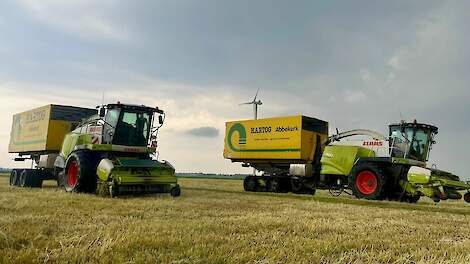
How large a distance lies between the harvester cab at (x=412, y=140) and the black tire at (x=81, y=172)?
42.7 feet

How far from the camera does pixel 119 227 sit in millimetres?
7145

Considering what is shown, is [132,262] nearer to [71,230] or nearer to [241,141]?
[71,230]

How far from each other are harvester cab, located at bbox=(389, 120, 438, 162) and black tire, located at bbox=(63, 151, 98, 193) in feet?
42.7

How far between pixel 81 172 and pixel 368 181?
1210cm

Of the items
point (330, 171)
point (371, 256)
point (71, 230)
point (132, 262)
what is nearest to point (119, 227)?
point (71, 230)

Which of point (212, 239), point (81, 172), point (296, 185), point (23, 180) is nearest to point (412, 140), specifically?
point (296, 185)

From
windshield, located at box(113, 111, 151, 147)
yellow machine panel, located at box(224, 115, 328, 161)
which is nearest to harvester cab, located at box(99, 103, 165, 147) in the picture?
windshield, located at box(113, 111, 151, 147)

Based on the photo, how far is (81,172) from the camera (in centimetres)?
1580

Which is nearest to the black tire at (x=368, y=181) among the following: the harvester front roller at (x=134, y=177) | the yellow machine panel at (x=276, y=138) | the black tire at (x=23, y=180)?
the yellow machine panel at (x=276, y=138)

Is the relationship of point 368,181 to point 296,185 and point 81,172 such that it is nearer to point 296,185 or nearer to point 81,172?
point 296,185

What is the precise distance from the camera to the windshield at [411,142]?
20.1 m

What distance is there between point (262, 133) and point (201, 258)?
20.0m

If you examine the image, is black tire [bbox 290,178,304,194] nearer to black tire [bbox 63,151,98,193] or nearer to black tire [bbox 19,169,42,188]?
black tire [bbox 63,151,98,193]

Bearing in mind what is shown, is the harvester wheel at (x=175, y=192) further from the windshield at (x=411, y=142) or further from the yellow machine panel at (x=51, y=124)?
the windshield at (x=411, y=142)
